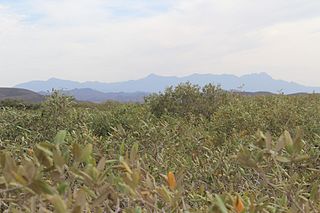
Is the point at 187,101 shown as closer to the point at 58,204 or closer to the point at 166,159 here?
the point at 166,159

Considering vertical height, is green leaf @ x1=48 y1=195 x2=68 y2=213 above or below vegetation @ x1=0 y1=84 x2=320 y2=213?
above

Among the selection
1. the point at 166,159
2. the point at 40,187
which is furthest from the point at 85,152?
the point at 166,159

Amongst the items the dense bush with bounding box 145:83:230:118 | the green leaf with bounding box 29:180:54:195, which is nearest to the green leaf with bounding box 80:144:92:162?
the green leaf with bounding box 29:180:54:195

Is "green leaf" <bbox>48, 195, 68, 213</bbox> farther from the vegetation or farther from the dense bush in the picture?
the dense bush

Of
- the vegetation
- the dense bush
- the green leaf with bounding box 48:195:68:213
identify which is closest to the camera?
the green leaf with bounding box 48:195:68:213

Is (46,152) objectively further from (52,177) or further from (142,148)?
(142,148)

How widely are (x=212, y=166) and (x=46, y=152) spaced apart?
2.26 metres

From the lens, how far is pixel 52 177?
1.46 m

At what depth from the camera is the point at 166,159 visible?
3.85 meters

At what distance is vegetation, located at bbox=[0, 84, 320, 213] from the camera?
55.3 inches

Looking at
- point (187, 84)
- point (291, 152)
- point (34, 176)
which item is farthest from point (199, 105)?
point (34, 176)

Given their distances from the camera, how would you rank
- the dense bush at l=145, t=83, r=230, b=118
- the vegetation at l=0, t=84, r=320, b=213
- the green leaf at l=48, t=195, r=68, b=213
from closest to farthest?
the green leaf at l=48, t=195, r=68, b=213 → the vegetation at l=0, t=84, r=320, b=213 → the dense bush at l=145, t=83, r=230, b=118

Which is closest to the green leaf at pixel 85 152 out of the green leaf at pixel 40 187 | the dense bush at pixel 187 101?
the green leaf at pixel 40 187

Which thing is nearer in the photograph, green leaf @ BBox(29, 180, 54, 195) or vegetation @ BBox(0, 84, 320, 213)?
green leaf @ BBox(29, 180, 54, 195)
